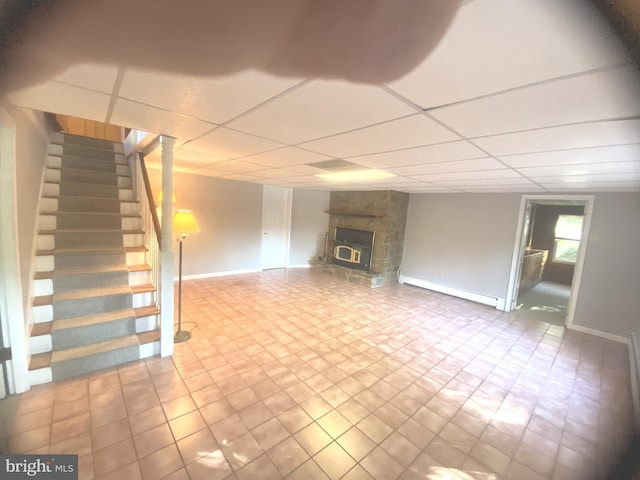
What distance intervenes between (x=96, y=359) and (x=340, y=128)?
278 cm

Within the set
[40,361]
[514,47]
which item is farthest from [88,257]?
[514,47]

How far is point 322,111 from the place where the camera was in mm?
1373

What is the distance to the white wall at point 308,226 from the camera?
641 centimetres

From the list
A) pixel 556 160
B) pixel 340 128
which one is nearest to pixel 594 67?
pixel 340 128

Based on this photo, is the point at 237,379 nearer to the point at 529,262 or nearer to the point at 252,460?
the point at 252,460

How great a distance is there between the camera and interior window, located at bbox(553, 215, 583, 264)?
21.1 feet

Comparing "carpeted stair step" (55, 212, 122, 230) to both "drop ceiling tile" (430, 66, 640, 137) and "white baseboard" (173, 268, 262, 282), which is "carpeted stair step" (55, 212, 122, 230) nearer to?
"white baseboard" (173, 268, 262, 282)

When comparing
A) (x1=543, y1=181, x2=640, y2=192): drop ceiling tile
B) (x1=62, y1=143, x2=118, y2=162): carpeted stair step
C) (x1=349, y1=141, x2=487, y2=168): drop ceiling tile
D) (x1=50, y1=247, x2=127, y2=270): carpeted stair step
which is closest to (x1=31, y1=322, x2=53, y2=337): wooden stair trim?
(x1=50, y1=247, x2=127, y2=270): carpeted stair step

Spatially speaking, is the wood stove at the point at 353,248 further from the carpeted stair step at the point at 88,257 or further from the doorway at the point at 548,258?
the carpeted stair step at the point at 88,257

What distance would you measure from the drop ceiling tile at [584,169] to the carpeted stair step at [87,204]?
186 inches

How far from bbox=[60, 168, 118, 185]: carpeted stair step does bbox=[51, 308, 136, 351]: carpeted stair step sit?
2005mm

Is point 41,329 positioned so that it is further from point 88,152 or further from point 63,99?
point 88,152

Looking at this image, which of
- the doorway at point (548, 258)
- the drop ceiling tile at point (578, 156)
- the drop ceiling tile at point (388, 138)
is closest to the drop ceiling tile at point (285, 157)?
the drop ceiling tile at point (388, 138)

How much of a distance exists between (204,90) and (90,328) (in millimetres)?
2382
